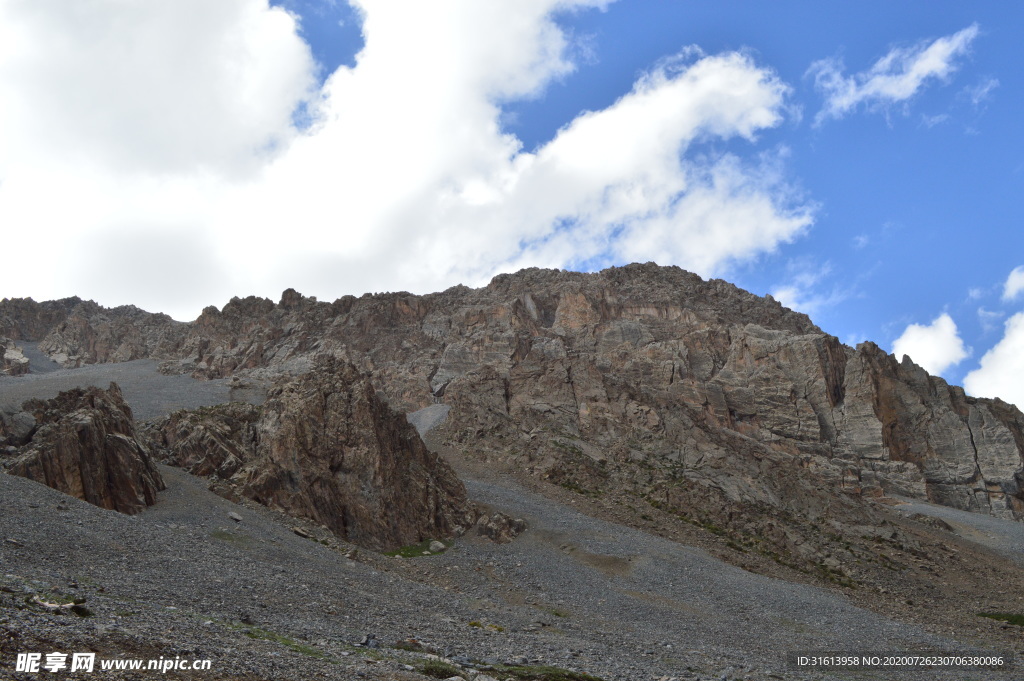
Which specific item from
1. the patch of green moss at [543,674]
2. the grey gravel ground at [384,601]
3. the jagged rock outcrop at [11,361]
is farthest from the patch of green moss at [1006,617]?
the jagged rock outcrop at [11,361]

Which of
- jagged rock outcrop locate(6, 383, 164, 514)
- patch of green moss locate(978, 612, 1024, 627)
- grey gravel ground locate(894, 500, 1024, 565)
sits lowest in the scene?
patch of green moss locate(978, 612, 1024, 627)

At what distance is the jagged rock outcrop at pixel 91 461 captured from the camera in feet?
138

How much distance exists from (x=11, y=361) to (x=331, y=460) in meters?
107

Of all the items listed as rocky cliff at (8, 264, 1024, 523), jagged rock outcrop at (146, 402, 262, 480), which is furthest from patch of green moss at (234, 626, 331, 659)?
rocky cliff at (8, 264, 1024, 523)

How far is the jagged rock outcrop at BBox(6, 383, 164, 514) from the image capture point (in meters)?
42.2

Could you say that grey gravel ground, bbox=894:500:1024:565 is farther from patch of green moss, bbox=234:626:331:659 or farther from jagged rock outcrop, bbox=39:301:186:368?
jagged rock outcrop, bbox=39:301:186:368

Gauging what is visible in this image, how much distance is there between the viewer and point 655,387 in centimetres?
10312

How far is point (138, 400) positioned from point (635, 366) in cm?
6395

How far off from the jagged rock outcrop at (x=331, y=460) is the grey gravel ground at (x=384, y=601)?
332 cm

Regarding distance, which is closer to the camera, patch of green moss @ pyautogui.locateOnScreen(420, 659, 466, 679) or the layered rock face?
patch of green moss @ pyautogui.locateOnScreen(420, 659, 466, 679)

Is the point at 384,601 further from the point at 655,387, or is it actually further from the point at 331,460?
the point at 655,387

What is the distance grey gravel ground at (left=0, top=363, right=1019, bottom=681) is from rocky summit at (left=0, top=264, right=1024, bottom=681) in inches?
15.2

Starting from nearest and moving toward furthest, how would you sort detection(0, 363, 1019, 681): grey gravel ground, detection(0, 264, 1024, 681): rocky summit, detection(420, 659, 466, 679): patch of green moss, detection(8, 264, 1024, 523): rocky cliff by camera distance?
detection(0, 363, 1019, 681): grey gravel ground → detection(420, 659, 466, 679): patch of green moss → detection(0, 264, 1024, 681): rocky summit → detection(8, 264, 1024, 523): rocky cliff

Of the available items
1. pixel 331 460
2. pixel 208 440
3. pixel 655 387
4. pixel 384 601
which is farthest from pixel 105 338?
pixel 384 601
